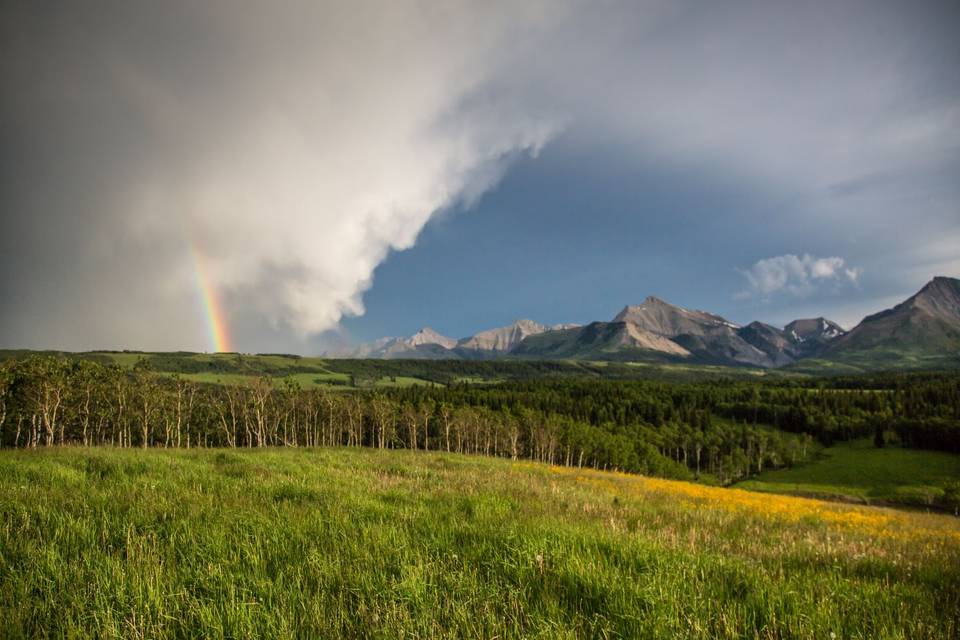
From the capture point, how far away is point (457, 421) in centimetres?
10300

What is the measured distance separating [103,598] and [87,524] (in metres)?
2.91

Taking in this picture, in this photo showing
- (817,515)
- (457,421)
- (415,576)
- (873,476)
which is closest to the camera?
(415,576)

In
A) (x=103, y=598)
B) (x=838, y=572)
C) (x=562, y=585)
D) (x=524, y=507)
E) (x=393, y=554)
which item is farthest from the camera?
(x=524, y=507)

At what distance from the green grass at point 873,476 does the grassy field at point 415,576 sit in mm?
118453

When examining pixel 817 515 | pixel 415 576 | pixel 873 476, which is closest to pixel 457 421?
pixel 817 515

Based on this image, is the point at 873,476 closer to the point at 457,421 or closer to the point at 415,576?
the point at 457,421

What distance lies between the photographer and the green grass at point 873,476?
9669 centimetres

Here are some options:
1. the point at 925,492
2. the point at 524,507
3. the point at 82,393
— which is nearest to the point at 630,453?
the point at 925,492

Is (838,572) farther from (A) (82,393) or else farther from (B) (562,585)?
(A) (82,393)

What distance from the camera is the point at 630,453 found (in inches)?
4008

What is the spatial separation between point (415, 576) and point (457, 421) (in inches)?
4021

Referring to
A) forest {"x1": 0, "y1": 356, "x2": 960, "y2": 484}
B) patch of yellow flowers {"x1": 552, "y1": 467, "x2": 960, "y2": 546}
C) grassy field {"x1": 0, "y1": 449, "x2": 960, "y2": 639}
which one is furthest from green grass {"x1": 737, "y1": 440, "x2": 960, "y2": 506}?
grassy field {"x1": 0, "y1": 449, "x2": 960, "y2": 639}

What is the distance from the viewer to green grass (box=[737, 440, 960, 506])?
96.7m

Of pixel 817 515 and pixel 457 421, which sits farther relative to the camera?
pixel 457 421
